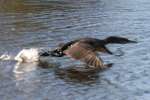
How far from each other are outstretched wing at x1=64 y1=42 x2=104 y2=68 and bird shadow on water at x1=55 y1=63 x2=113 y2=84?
0.25 metres

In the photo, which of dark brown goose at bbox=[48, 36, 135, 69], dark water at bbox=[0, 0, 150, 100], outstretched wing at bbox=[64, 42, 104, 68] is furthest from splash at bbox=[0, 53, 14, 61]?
outstretched wing at bbox=[64, 42, 104, 68]

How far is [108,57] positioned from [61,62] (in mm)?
1007

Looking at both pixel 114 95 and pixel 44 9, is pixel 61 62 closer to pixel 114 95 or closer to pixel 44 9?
pixel 114 95

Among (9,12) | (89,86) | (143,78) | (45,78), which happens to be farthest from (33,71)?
(9,12)

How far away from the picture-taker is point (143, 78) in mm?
10938

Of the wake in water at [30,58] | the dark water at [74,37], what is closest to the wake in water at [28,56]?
Result: the wake in water at [30,58]

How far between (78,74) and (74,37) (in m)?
2.74

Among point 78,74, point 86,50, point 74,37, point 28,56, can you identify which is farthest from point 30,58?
point 74,37

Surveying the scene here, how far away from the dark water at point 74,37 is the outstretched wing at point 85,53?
343 mm

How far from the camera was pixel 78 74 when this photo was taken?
460 inches

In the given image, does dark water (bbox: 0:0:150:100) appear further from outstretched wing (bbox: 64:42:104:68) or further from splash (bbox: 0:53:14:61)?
outstretched wing (bbox: 64:42:104:68)

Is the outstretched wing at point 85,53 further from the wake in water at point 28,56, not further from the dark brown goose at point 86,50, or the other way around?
the wake in water at point 28,56

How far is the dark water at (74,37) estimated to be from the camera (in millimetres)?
10312

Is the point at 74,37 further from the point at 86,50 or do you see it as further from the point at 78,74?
the point at 86,50
